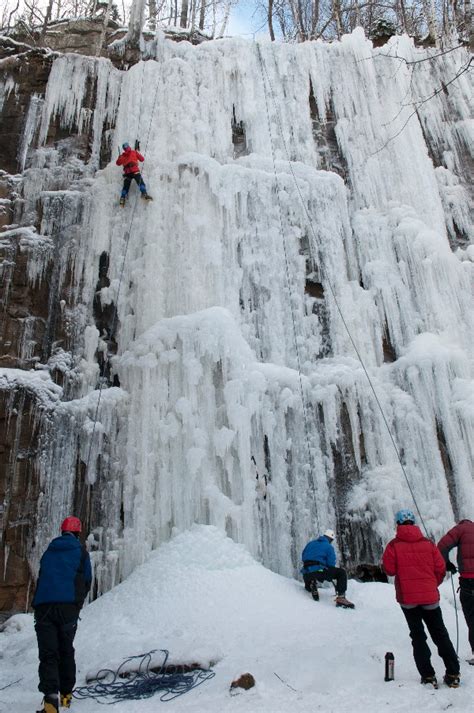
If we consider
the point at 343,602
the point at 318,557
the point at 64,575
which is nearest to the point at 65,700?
the point at 64,575

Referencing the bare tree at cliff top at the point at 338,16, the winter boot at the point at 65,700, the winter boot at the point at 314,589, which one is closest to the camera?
the winter boot at the point at 65,700

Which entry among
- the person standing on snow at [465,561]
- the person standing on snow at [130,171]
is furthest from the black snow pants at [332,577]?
the person standing on snow at [130,171]

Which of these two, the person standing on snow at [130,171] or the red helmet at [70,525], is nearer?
the red helmet at [70,525]

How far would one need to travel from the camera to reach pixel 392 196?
31.4 feet

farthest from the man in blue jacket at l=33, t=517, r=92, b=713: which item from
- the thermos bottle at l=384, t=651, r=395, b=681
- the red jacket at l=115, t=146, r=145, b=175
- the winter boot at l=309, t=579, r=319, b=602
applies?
the red jacket at l=115, t=146, r=145, b=175

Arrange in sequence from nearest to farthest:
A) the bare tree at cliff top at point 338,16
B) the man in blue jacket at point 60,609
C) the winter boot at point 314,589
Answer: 1. the man in blue jacket at point 60,609
2. the winter boot at point 314,589
3. the bare tree at cliff top at point 338,16

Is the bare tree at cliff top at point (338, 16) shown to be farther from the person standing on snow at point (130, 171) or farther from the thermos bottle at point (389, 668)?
the thermos bottle at point (389, 668)

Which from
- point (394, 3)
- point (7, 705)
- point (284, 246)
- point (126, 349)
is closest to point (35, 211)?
point (126, 349)

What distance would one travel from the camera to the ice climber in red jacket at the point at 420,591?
3.48 m

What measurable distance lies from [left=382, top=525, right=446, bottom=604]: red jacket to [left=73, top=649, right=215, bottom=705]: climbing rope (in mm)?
1477

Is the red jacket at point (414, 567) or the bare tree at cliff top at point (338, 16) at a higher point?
the bare tree at cliff top at point (338, 16)

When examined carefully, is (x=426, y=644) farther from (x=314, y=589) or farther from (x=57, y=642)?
(x=314, y=589)

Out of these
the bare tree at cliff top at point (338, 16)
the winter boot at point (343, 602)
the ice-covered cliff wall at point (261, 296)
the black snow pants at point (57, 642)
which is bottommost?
the black snow pants at point (57, 642)

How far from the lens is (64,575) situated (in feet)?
12.4
